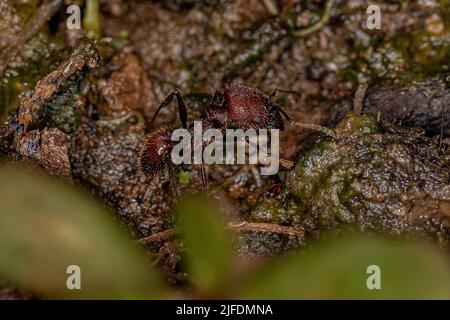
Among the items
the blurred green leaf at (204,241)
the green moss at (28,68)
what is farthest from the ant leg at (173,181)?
the blurred green leaf at (204,241)

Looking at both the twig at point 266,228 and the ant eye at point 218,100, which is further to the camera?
the ant eye at point 218,100

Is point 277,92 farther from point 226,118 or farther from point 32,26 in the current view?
point 32,26

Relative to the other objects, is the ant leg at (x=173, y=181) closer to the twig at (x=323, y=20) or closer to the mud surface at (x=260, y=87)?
the mud surface at (x=260, y=87)

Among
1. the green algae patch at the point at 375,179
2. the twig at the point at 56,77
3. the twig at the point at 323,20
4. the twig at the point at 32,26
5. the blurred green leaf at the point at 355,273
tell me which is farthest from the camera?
the twig at the point at 323,20

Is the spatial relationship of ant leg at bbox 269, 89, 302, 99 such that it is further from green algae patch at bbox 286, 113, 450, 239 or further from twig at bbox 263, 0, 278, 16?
twig at bbox 263, 0, 278, 16

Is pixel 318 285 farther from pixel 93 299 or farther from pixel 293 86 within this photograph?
pixel 293 86

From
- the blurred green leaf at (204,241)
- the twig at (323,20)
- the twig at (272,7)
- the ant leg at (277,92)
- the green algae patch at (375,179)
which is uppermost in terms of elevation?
the twig at (272,7)

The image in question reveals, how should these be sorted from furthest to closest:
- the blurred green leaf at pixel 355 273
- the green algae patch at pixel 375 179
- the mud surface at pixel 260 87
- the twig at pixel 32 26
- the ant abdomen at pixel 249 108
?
1. the twig at pixel 32 26
2. the ant abdomen at pixel 249 108
3. the mud surface at pixel 260 87
4. the green algae patch at pixel 375 179
5. the blurred green leaf at pixel 355 273

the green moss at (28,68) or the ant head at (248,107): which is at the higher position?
the green moss at (28,68)
